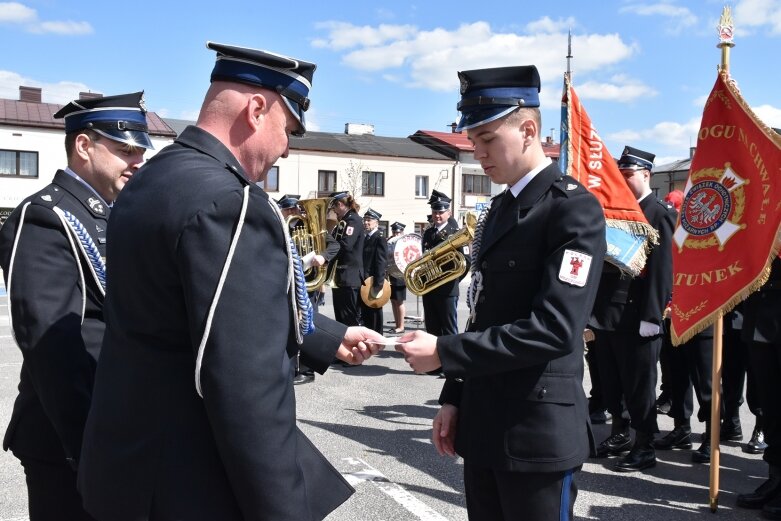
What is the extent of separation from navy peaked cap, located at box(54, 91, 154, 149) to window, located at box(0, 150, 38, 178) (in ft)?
115

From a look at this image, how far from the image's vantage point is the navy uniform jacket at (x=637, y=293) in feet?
16.7

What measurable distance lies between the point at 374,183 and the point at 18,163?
2022 cm

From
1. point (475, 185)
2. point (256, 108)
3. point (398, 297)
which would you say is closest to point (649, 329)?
point (256, 108)

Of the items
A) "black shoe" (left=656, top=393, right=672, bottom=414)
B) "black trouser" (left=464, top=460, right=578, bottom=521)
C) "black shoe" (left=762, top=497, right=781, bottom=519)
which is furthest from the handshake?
"black shoe" (left=656, top=393, right=672, bottom=414)

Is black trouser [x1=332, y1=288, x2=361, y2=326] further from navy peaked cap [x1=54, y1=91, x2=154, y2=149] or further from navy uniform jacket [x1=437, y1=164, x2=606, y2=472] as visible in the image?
navy uniform jacket [x1=437, y1=164, x2=606, y2=472]

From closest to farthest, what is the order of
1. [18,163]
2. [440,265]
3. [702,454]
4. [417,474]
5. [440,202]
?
[417,474]
[702,454]
[440,265]
[440,202]
[18,163]

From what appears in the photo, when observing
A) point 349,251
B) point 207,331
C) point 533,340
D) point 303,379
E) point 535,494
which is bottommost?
point 303,379

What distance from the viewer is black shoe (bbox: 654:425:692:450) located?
5707 mm

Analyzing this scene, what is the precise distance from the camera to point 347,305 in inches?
396

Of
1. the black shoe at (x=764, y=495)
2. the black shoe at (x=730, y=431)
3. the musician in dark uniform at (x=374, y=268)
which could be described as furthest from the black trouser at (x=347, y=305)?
the black shoe at (x=764, y=495)

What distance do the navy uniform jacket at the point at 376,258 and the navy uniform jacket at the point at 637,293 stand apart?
533 cm

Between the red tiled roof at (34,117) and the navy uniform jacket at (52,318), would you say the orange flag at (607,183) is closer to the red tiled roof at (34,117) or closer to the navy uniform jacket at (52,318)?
the navy uniform jacket at (52,318)

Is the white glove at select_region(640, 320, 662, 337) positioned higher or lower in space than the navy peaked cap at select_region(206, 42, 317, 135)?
lower

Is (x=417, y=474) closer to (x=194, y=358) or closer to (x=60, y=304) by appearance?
(x=60, y=304)
